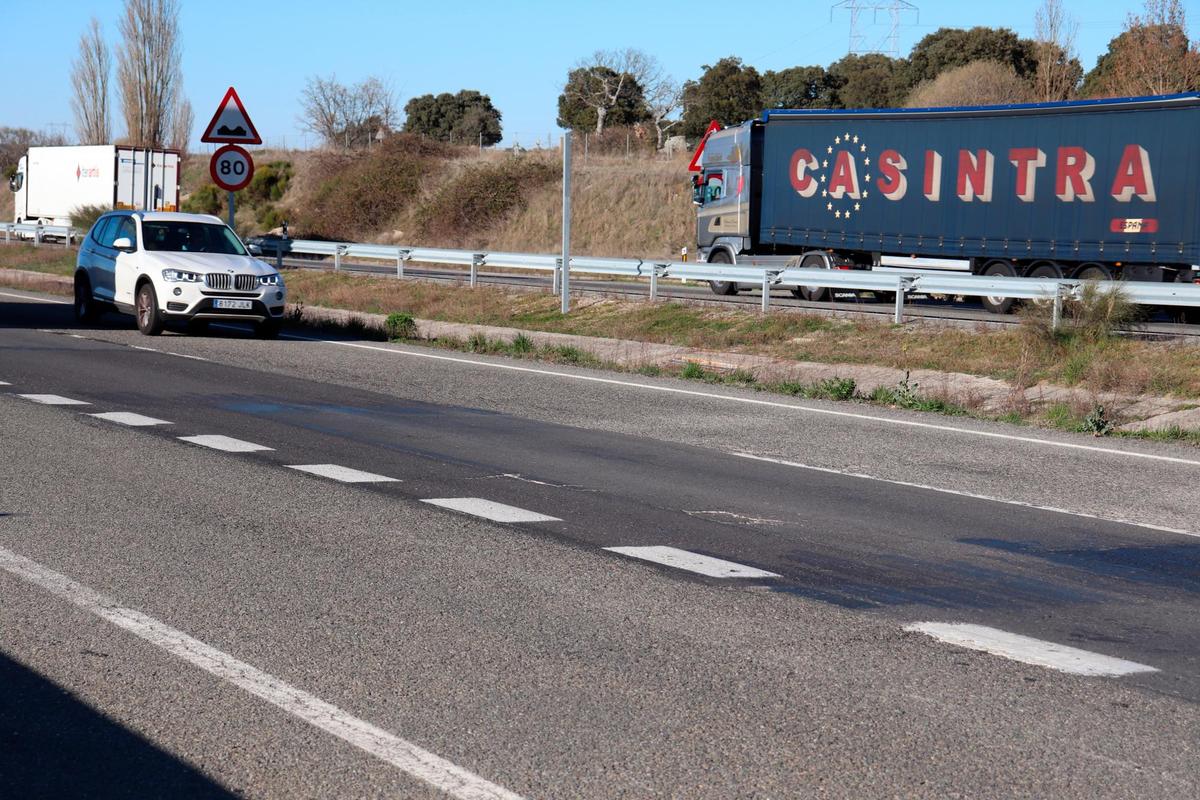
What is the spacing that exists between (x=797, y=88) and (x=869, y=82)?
403 cm

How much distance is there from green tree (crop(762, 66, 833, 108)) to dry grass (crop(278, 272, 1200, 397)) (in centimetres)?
5507

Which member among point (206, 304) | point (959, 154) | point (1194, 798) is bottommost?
point (1194, 798)

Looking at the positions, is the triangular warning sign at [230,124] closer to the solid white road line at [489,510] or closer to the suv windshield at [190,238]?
the suv windshield at [190,238]

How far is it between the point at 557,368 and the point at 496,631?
12.5 metres

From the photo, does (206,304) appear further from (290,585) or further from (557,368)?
(290,585)

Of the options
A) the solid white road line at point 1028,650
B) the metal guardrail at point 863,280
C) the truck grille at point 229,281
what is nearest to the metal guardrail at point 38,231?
the metal guardrail at point 863,280

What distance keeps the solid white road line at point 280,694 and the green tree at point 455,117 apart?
304ft

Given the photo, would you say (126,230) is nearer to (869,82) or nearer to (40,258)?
(40,258)

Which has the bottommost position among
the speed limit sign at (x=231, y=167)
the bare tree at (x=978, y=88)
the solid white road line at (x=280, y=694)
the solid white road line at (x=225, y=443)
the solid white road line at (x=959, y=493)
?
the solid white road line at (x=280, y=694)

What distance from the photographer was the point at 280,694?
5.04 m

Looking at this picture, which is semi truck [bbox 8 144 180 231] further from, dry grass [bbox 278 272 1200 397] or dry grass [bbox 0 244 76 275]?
dry grass [bbox 278 272 1200 397]

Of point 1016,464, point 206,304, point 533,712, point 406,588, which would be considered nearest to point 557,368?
point 206,304

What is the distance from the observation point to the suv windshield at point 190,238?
20.9 meters

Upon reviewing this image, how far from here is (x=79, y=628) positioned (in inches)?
229
